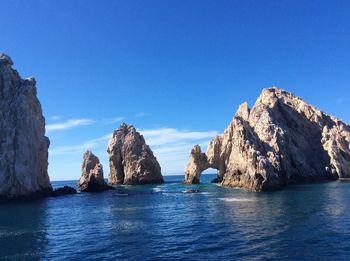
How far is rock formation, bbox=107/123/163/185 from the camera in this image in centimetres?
15454

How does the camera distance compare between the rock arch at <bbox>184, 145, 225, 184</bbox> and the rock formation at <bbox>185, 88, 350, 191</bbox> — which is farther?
the rock arch at <bbox>184, 145, 225, 184</bbox>

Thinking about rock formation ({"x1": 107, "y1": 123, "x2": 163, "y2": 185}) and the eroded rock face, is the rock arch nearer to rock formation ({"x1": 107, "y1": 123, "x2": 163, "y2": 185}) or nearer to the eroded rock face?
rock formation ({"x1": 107, "y1": 123, "x2": 163, "y2": 185})

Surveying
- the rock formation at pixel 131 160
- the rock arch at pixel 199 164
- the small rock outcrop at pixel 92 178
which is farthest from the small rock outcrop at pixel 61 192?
the rock arch at pixel 199 164

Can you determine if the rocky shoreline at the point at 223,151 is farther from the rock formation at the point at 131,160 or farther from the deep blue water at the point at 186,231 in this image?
the deep blue water at the point at 186,231

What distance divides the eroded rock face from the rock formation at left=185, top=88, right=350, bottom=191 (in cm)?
5670

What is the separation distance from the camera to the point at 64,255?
3788 cm

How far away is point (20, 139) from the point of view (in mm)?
93250

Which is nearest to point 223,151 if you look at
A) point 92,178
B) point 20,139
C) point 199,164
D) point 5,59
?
point 199,164

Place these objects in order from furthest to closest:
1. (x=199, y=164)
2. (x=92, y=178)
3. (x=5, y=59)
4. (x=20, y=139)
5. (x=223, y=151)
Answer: (x=199, y=164) < (x=223, y=151) < (x=92, y=178) < (x=5, y=59) < (x=20, y=139)

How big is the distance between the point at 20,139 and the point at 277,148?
7703cm

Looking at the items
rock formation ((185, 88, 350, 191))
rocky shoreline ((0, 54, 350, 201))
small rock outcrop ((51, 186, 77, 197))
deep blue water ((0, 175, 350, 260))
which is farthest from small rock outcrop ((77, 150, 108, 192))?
deep blue water ((0, 175, 350, 260))

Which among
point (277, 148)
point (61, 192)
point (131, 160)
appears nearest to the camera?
point (61, 192)

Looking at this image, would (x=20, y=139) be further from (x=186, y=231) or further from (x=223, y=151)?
(x=223, y=151)

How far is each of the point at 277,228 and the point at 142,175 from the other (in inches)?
4407
